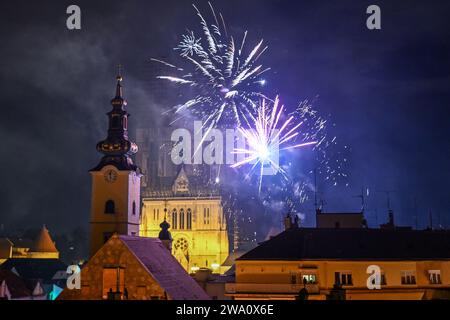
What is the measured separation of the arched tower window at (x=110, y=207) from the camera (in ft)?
204

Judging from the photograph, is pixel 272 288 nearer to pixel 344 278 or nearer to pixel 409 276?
pixel 344 278

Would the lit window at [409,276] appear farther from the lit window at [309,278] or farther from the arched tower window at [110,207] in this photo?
the arched tower window at [110,207]

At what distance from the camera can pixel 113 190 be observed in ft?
205

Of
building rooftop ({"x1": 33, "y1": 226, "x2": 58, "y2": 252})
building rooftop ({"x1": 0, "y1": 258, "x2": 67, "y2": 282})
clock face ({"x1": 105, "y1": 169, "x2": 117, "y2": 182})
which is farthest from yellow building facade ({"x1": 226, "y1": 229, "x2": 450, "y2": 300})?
building rooftop ({"x1": 33, "y1": 226, "x2": 58, "y2": 252})

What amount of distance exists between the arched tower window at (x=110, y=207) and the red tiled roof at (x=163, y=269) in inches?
961

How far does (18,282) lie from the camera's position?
62281 mm

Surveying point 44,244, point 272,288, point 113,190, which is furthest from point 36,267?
point 272,288

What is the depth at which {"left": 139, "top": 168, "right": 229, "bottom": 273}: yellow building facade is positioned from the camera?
4407 inches

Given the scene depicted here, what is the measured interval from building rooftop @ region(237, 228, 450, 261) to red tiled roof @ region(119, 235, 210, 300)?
7.48m

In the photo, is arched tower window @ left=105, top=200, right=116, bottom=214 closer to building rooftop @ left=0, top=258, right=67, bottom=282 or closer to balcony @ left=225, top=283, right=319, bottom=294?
balcony @ left=225, top=283, right=319, bottom=294

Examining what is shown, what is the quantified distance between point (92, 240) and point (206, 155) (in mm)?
56672
